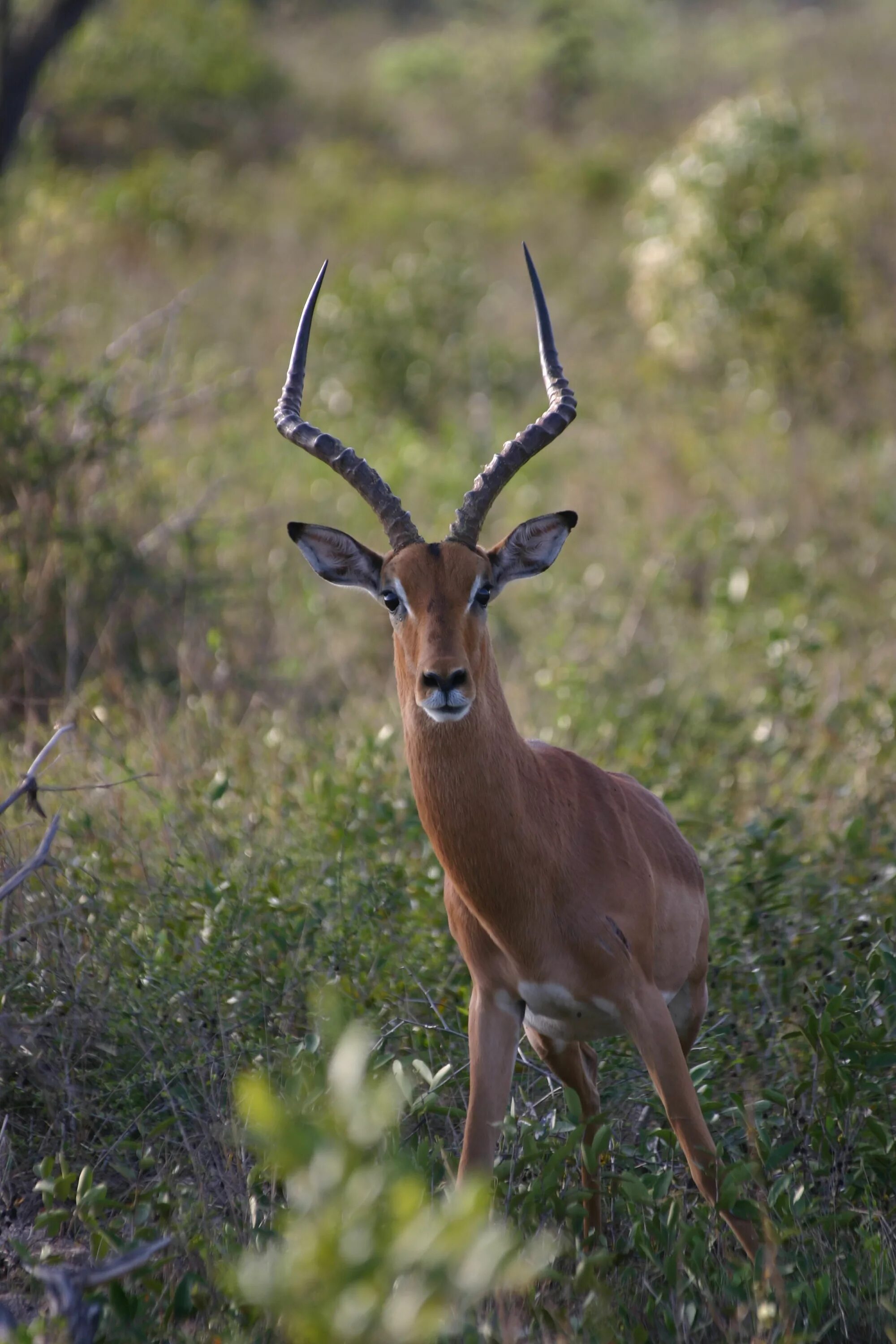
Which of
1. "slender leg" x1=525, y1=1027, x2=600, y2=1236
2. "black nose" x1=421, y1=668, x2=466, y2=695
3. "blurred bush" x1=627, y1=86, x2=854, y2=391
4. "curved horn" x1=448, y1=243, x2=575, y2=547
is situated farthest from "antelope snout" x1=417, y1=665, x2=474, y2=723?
"blurred bush" x1=627, y1=86, x2=854, y2=391

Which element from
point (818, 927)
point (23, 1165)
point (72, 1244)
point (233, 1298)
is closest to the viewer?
point (233, 1298)

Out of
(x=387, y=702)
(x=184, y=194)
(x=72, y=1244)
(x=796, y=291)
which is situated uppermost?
(x=184, y=194)

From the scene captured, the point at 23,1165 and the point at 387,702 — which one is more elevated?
the point at 387,702

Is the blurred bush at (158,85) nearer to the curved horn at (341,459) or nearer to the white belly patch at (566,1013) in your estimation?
the curved horn at (341,459)

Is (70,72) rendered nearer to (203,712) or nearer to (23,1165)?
(203,712)

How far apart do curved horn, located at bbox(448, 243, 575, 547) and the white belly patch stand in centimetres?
112

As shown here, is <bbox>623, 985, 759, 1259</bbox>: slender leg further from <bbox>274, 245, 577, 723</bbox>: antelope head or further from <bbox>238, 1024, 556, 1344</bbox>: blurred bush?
<bbox>238, 1024, 556, 1344</bbox>: blurred bush

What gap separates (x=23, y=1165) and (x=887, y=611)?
233 inches

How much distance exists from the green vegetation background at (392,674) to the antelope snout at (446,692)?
1007 mm

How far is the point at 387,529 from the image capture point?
153 inches

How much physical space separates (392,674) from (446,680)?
4344mm

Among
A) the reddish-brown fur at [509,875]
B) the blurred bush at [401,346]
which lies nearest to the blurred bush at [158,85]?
the blurred bush at [401,346]

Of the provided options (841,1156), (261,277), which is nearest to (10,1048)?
(841,1156)

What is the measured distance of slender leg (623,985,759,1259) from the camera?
3455mm
